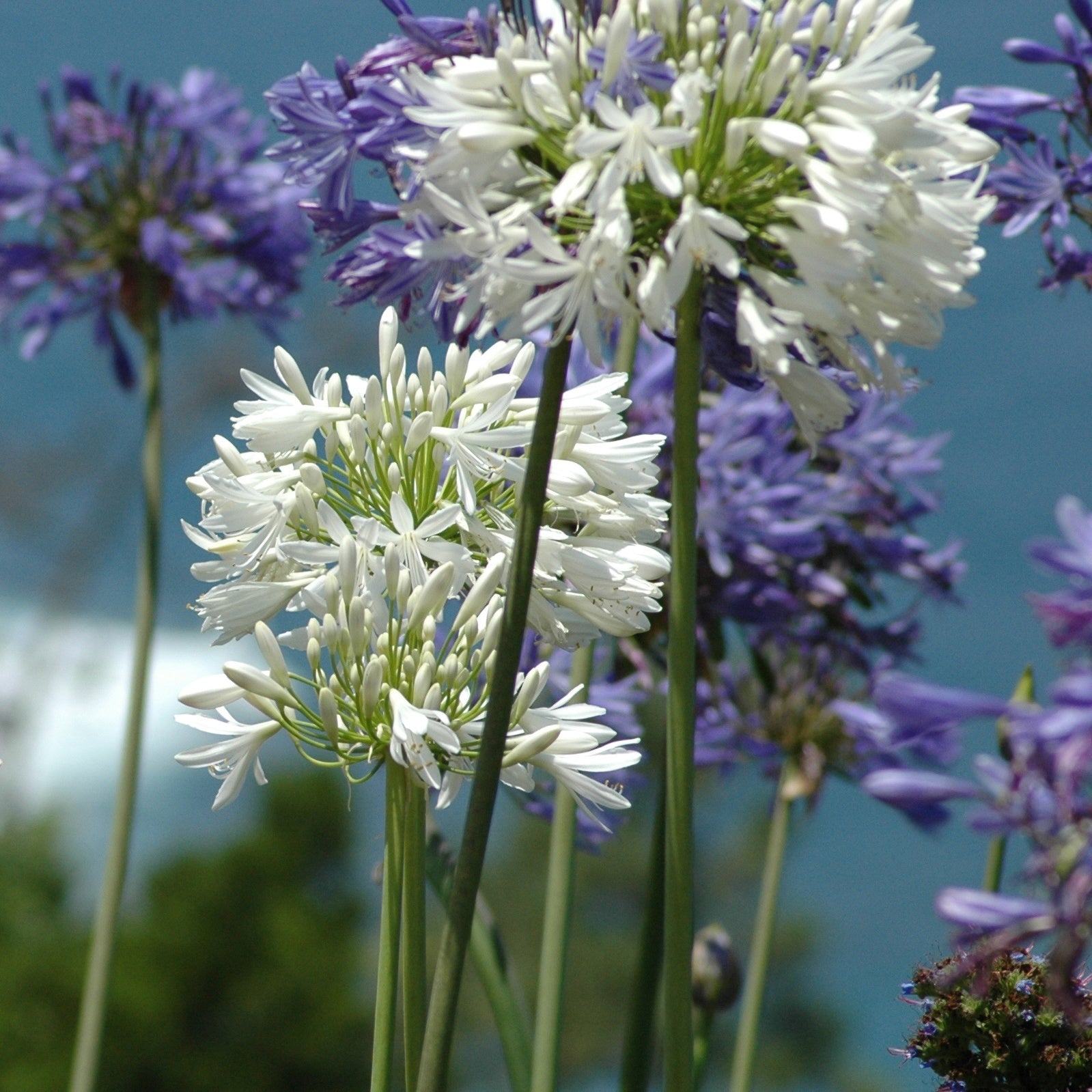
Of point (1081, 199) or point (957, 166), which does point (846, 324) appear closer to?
point (957, 166)

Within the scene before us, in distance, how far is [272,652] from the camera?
1161 mm

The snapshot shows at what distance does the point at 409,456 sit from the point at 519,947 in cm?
1141

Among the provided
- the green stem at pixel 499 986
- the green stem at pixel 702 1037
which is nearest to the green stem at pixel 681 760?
the green stem at pixel 499 986

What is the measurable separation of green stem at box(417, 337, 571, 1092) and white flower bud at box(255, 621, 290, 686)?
0.78 ft

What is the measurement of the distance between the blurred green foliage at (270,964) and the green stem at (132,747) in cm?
760

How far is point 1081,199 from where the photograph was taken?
196cm

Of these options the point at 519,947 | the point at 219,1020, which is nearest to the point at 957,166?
the point at 219,1020

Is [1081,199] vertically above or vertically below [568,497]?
above

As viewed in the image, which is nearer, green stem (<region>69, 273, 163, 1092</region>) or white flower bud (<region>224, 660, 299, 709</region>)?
white flower bud (<region>224, 660, 299, 709</region>)

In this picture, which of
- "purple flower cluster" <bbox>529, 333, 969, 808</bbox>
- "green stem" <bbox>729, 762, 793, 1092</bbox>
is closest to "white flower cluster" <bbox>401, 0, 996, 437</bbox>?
"purple flower cluster" <bbox>529, 333, 969, 808</bbox>

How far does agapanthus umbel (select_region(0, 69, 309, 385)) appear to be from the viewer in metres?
3.00

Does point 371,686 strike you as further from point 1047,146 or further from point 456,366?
point 1047,146

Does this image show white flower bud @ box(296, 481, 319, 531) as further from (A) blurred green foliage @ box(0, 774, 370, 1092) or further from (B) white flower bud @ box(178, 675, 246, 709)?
(A) blurred green foliage @ box(0, 774, 370, 1092)

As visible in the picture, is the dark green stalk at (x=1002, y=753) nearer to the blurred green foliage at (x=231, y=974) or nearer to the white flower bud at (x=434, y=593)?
the white flower bud at (x=434, y=593)
